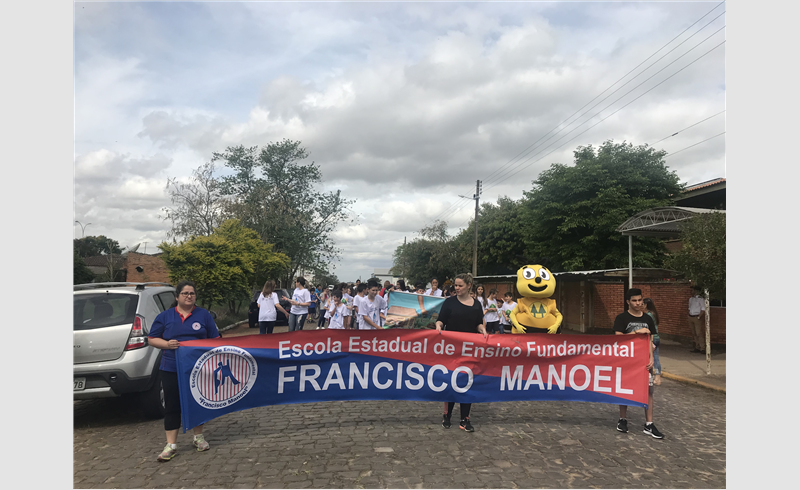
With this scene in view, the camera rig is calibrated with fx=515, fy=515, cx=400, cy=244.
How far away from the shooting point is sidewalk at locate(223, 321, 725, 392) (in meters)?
10.2

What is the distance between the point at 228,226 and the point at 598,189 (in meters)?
21.2

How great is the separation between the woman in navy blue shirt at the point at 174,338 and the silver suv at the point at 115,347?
122cm

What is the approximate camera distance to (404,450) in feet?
17.2

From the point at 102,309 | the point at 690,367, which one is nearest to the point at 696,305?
the point at 690,367

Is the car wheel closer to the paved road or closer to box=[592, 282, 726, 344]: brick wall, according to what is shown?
the paved road

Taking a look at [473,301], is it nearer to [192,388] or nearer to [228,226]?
[192,388]

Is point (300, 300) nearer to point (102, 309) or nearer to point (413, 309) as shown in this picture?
point (413, 309)

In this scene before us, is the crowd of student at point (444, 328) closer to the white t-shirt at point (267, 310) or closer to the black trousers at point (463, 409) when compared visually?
the black trousers at point (463, 409)

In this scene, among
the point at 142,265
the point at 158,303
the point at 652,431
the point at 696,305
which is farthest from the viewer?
the point at 142,265

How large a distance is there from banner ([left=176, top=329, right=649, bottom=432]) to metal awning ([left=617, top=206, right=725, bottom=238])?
28.2 feet

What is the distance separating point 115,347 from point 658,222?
1442 centimetres

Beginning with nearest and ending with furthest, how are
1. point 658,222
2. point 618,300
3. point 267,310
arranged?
point 267,310 < point 658,222 < point 618,300

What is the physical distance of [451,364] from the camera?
245 inches

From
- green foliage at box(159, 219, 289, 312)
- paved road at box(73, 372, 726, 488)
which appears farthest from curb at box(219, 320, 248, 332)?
paved road at box(73, 372, 726, 488)
